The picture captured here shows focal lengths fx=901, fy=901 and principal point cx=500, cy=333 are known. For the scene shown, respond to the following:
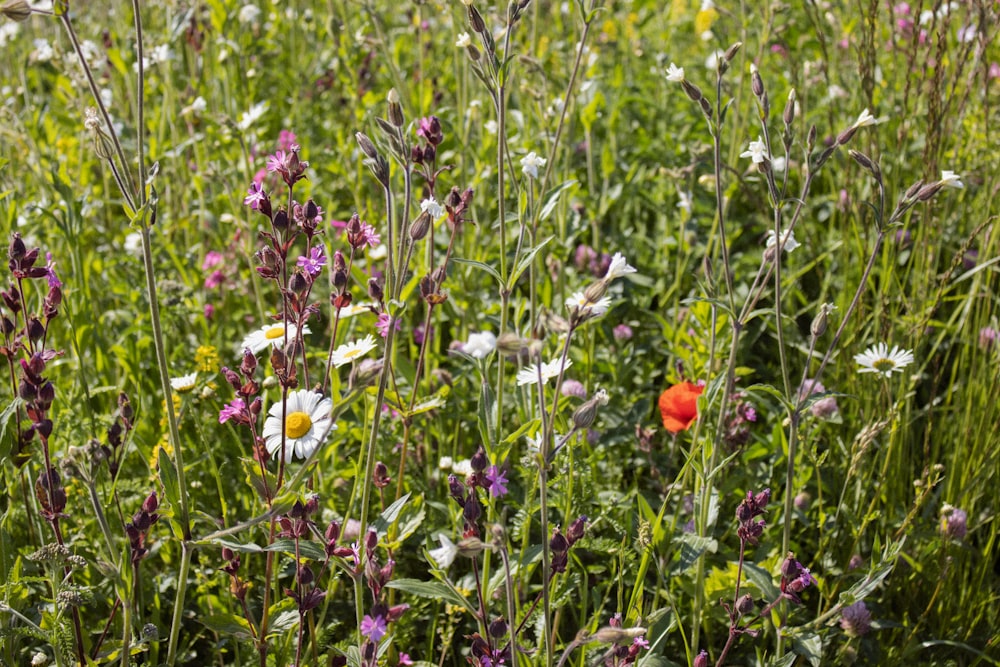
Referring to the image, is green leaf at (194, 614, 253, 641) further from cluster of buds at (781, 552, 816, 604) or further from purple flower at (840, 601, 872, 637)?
purple flower at (840, 601, 872, 637)

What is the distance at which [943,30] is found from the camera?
2.47m

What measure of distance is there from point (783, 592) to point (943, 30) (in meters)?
1.70

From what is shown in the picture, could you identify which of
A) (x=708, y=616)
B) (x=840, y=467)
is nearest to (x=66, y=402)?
(x=708, y=616)

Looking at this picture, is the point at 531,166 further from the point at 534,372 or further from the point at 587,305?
the point at 587,305

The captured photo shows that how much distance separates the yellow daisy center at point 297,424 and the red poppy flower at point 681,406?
0.90 m

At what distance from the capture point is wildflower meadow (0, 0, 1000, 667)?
1561mm

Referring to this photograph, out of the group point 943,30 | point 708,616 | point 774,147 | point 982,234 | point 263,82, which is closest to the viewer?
point 708,616

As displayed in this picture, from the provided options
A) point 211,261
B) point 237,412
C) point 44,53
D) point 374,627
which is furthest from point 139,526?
point 44,53

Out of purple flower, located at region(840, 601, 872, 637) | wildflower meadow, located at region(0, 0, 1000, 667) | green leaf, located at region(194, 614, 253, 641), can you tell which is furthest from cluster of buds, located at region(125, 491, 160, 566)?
purple flower, located at region(840, 601, 872, 637)

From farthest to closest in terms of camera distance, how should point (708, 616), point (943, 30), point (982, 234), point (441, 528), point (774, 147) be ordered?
1. point (774, 147)
2. point (982, 234)
3. point (943, 30)
4. point (441, 528)
5. point (708, 616)

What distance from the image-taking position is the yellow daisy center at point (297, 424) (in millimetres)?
1675

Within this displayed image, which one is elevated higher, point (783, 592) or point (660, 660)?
point (783, 592)

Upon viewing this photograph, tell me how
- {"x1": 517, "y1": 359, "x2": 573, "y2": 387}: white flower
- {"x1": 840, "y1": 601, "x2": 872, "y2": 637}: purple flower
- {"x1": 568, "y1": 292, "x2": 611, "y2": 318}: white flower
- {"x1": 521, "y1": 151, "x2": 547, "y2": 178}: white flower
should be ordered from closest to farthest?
{"x1": 568, "y1": 292, "x2": 611, "y2": 318}: white flower
{"x1": 517, "y1": 359, "x2": 573, "y2": 387}: white flower
{"x1": 840, "y1": 601, "x2": 872, "y2": 637}: purple flower
{"x1": 521, "y1": 151, "x2": 547, "y2": 178}: white flower

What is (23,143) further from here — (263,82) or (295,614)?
(295,614)
